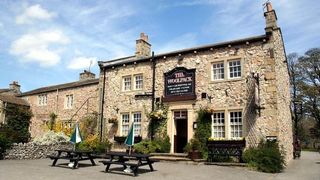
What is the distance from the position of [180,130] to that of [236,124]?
411 cm

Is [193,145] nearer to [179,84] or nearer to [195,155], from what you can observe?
[195,155]

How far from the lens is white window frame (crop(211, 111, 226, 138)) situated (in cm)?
1620

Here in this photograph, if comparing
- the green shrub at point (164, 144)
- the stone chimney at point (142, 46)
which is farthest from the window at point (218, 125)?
the stone chimney at point (142, 46)

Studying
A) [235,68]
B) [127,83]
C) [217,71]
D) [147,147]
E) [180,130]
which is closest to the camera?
[235,68]

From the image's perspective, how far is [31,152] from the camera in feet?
55.8

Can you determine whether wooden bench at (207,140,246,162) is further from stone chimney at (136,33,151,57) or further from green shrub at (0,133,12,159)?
green shrub at (0,133,12,159)

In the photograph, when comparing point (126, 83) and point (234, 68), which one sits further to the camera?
point (126, 83)

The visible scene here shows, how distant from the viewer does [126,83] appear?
20734 millimetres

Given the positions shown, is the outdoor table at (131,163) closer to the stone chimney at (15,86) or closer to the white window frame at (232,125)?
the white window frame at (232,125)

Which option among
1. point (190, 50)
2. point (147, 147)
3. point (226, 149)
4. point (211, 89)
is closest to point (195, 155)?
point (226, 149)

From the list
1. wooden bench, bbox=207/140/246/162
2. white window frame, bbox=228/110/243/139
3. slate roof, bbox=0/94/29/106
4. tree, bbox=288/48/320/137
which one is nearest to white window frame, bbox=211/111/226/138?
white window frame, bbox=228/110/243/139

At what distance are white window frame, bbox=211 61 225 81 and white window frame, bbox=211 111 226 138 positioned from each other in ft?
6.42

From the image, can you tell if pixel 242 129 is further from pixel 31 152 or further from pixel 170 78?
pixel 31 152

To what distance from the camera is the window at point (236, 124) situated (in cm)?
1579
